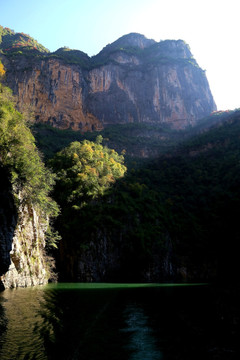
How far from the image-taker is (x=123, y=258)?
36375 millimetres

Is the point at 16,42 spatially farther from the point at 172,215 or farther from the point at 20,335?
the point at 20,335

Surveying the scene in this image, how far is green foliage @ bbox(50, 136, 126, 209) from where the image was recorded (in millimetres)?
37875

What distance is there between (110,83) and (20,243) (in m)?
87.4

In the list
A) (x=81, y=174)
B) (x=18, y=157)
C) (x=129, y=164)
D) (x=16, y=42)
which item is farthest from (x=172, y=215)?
(x=16, y=42)

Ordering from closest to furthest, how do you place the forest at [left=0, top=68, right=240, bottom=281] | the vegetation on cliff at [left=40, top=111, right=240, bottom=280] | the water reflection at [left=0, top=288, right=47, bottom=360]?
the water reflection at [left=0, top=288, right=47, bottom=360], the forest at [left=0, top=68, right=240, bottom=281], the vegetation on cliff at [left=40, top=111, right=240, bottom=280]

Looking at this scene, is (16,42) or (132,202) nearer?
(132,202)

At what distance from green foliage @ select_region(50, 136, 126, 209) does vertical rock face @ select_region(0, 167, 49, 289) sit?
35.4 ft

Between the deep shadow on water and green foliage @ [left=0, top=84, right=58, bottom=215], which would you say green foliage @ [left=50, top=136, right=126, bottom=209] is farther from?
the deep shadow on water

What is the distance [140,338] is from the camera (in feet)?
24.5

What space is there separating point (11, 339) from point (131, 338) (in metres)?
3.14

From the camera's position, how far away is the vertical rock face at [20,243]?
16.3 m

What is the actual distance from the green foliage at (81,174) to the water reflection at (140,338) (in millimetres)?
26627

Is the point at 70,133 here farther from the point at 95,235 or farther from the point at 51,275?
the point at 51,275

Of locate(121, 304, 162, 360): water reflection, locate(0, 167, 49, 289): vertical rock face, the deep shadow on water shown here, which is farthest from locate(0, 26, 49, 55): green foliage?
locate(121, 304, 162, 360): water reflection
